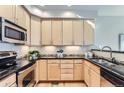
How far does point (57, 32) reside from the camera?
591 centimetres

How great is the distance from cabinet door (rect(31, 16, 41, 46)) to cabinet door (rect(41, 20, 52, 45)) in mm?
146

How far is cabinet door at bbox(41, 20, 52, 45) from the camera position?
5.86 metres

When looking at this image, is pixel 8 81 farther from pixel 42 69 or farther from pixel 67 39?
pixel 67 39

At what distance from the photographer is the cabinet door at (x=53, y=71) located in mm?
5477

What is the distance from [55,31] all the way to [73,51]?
3.07ft

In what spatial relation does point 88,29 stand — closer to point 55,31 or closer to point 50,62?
point 55,31

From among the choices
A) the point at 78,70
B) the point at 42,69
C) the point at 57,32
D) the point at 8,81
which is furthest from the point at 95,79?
the point at 57,32

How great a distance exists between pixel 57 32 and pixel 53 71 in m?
1.29

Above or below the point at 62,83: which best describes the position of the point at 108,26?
above

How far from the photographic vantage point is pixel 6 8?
2773mm

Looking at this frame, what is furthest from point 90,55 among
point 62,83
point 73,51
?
point 62,83

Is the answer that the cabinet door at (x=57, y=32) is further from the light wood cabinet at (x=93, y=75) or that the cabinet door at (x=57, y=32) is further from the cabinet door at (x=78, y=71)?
the light wood cabinet at (x=93, y=75)

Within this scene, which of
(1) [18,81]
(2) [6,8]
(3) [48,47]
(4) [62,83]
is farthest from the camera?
(3) [48,47]

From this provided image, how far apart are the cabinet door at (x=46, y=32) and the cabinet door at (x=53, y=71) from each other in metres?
0.82
